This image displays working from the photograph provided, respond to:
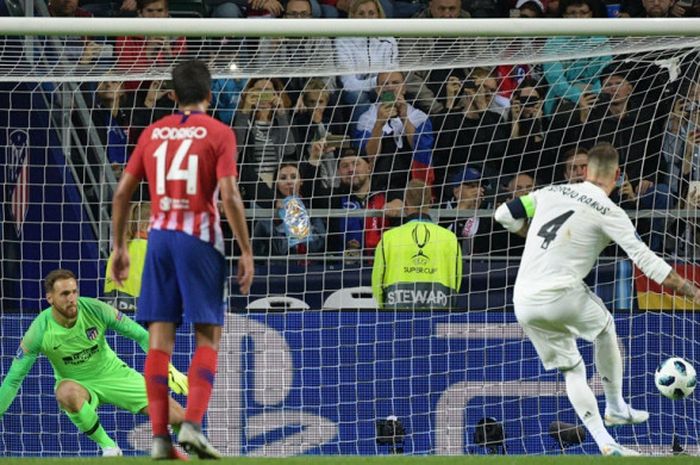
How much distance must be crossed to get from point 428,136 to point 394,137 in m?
0.29

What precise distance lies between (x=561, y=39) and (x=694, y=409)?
308 cm

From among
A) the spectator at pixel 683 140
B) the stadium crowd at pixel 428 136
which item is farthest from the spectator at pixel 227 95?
the spectator at pixel 683 140

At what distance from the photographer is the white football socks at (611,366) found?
9523mm

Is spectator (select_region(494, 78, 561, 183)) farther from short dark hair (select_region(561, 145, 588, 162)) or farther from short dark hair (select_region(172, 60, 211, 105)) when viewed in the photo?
short dark hair (select_region(172, 60, 211, 105))

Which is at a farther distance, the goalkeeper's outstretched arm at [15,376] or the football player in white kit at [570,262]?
the goalkeeper's outstretched arm at [15,376]

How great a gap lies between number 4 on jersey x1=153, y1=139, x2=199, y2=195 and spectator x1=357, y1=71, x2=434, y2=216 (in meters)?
5.42

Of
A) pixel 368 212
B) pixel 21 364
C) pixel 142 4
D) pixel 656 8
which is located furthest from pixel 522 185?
pixel 21 364

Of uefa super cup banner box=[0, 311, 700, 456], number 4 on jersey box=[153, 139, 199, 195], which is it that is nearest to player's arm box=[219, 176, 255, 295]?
number 4 on jersey box=[153, 139, 199, 195]

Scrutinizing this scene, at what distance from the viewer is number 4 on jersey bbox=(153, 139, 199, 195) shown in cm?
743

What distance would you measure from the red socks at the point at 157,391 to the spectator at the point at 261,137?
5.04 m

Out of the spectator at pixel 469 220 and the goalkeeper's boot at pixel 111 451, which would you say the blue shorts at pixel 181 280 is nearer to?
the goalkeeper's boot at pixel 111 451

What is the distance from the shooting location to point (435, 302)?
12.1 metres

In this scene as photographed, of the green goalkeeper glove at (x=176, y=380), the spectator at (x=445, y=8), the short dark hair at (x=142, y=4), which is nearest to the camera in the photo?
the green goalkeeper glove at (x=176, y=380)

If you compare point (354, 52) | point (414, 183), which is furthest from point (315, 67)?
point (414, 183)
